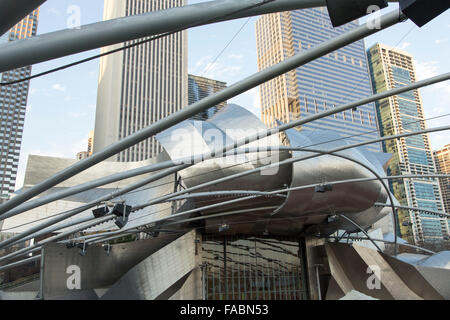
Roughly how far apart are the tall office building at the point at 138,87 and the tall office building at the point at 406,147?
55565 mm

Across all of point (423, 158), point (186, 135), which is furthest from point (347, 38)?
point (423, 158)

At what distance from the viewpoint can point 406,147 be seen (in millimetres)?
125875

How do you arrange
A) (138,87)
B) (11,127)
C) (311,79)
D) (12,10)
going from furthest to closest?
(311,79), (11,127), (138,87), (12,10)

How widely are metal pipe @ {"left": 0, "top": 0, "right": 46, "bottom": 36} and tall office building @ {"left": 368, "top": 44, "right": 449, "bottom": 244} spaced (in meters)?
92.2

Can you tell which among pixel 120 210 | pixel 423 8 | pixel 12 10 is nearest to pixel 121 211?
pixel 120 210

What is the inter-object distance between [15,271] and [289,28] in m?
123

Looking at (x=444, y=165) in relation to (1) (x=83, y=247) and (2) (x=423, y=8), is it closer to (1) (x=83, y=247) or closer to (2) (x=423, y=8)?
(1) (x=83, y=247)

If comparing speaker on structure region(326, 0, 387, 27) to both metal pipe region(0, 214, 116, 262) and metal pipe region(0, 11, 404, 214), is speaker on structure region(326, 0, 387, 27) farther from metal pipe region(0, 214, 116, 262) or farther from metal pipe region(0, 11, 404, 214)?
metal pipe region(0, 214, 116, 262)

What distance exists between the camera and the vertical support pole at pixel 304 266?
35.7 metres

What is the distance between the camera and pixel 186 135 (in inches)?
1046

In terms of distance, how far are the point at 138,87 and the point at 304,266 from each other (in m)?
81.4

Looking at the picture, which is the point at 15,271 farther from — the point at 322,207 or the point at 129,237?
the point at 322,207

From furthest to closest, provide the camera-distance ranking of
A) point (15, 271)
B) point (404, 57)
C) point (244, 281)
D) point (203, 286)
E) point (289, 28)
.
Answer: point (289, 28) → point (404, 57) → point (15, 271) → point (244, 281) → point (203, 286)
